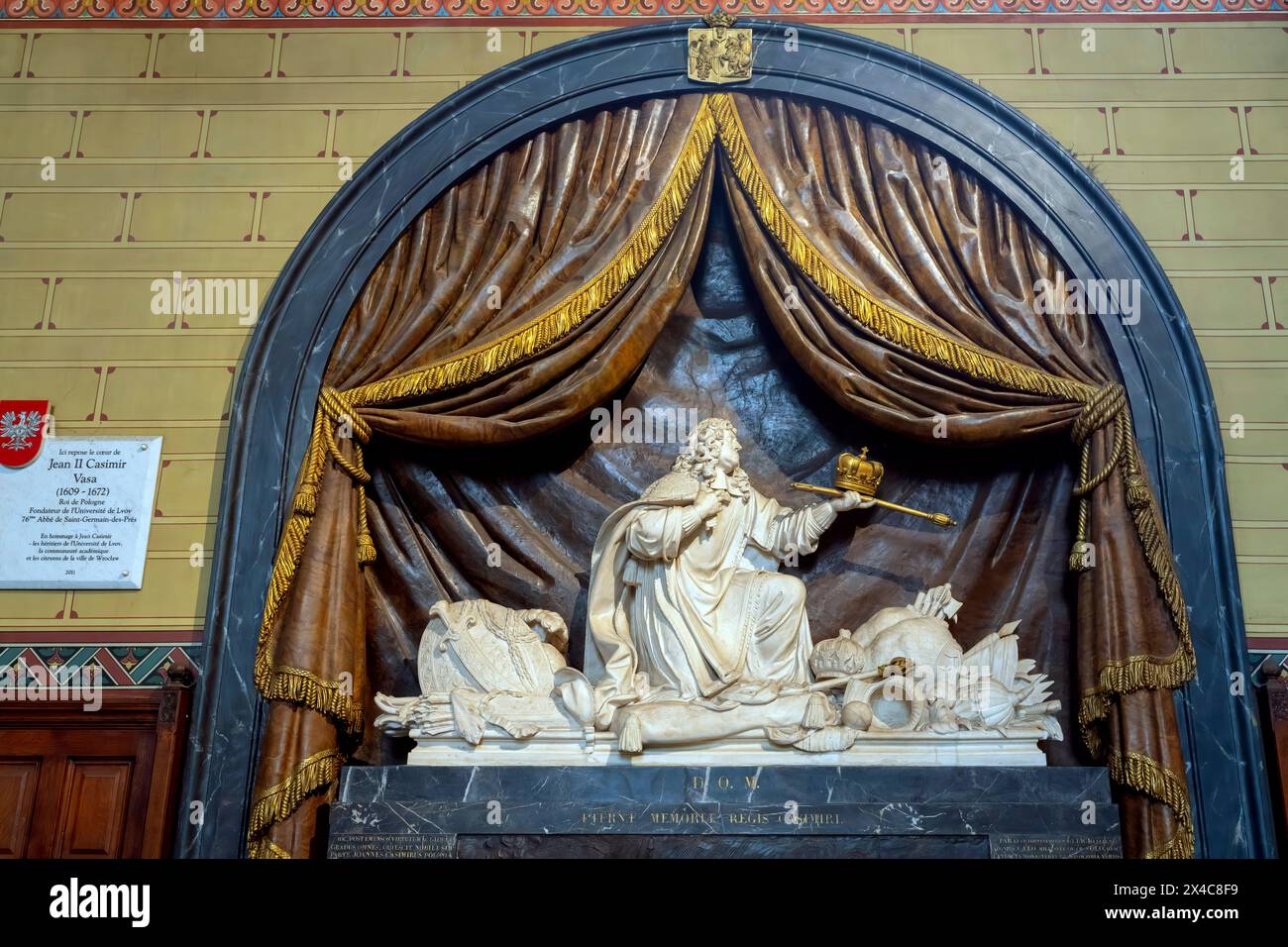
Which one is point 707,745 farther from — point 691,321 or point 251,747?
point 691,321

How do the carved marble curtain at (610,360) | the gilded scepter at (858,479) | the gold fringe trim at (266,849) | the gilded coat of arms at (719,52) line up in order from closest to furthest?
the gold fringe trim at (266,849)
the carved marble curtain at (610,360)
the gilded scepter at (858,479)
the gilded coat of arms at (719,52)

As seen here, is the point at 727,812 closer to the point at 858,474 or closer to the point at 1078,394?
the point at 858,474

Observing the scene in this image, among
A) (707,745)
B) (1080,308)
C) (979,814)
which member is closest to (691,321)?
(1080,308)

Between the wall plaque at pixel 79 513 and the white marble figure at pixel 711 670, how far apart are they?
4.80 ft

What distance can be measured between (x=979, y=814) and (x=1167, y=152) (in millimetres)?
3346

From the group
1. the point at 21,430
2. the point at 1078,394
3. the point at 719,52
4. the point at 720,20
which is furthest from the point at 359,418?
the point at 1078,394

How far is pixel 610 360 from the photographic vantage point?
6121 mm

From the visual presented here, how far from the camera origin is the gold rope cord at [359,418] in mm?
5457

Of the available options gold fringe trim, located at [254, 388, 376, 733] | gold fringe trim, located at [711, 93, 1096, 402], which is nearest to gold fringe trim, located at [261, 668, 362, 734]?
gold fringe trim, located at [254, 388, 376, 733]

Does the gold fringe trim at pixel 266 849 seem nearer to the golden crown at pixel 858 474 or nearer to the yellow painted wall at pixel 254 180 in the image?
the yellow painted wall at pixel 254 180

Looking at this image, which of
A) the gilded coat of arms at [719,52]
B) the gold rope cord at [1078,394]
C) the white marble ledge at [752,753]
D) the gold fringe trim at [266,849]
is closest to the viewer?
the white marble ledge at [752,753]

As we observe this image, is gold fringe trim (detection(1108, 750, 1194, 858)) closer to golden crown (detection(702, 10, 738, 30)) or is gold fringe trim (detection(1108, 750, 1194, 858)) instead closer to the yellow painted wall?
the yellow painted wall

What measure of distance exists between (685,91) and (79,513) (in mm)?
3374

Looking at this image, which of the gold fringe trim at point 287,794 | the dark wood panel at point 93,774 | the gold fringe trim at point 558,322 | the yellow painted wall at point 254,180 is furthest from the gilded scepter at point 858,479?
the dark wood panel at point 93,774
